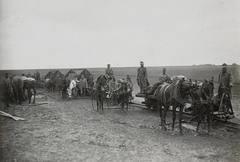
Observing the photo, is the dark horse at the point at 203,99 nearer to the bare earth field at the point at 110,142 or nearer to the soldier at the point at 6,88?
the bare earth field at the point at 110,142

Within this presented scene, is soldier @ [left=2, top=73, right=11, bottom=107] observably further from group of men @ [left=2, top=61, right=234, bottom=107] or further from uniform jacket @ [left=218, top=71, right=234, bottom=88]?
uniform jacket @ [left=218, top=71, right=234, bottom=88]

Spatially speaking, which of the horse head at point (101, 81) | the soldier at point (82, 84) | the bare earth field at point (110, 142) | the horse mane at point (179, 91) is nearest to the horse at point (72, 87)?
the soldier at point (82, 84)

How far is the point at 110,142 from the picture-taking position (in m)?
6.31

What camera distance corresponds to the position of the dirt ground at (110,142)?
17.2 ft

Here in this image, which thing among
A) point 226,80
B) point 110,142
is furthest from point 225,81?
point 110,142

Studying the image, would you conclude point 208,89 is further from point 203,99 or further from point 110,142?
point 110,142

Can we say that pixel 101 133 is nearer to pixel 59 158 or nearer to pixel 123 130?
pixel 123 130

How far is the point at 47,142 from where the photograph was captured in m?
6.22

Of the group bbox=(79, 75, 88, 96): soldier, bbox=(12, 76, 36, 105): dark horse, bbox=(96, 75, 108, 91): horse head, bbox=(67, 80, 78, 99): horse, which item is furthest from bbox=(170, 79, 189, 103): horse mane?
bbox=(79, 75, 88, 96): soldier

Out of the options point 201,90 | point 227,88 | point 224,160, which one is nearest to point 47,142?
point 224,160

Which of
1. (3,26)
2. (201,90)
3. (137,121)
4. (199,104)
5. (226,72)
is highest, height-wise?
(3,26)

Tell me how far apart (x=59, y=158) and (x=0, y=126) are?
9.05 ft

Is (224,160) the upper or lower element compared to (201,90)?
lower

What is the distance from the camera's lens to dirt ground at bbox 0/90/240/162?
5234mm
